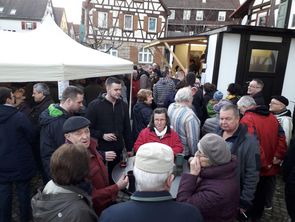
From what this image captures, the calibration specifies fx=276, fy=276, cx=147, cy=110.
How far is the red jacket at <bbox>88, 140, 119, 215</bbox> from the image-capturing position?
7.38ft

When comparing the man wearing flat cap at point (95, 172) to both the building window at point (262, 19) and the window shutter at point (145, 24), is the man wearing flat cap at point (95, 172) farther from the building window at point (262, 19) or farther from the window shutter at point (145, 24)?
the window shutter at point (145, 24)

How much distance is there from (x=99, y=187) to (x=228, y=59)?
699 cm

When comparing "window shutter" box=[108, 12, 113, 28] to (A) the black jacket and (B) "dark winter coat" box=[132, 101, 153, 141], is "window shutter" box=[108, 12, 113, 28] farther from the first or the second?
(A) the black jacket

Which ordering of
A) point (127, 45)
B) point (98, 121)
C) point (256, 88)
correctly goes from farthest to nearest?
point (127, 45), point (256, 88), point (98, 121)

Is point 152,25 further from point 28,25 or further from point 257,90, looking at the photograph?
point 257,90

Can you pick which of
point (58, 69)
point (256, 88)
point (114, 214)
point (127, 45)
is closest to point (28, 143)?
point (58, 69)

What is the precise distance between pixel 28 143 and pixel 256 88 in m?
3.90

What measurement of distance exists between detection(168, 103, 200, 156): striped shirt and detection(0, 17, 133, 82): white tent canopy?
2.21 metres

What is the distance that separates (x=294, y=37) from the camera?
8.20 m

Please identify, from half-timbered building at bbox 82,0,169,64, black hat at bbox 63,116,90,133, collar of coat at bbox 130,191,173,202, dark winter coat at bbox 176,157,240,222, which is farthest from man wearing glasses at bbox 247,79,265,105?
half-timbered building at bbox 82,0,169,64

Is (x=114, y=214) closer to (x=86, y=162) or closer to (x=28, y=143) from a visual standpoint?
(x=86, y=162)

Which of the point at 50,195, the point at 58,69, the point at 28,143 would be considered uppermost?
the point at 58,69

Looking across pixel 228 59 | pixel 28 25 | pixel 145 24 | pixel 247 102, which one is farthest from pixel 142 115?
pixel 28 25

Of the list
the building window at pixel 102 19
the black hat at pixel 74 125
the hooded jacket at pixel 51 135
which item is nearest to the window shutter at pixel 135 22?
the building window at pixel 102 19
